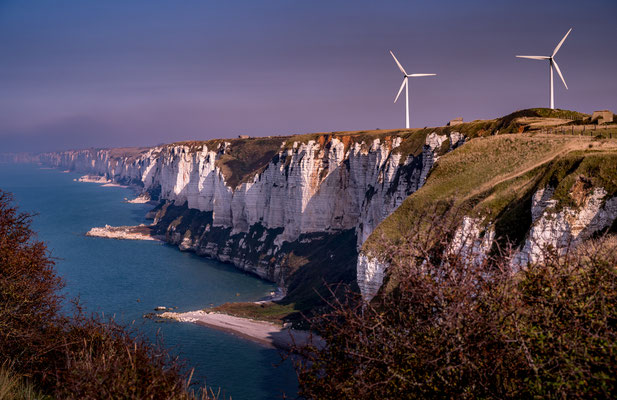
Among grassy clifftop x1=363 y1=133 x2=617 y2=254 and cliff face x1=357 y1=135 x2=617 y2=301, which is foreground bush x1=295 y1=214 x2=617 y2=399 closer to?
cliff face x1=357 y1=135 x2=617 y2=301

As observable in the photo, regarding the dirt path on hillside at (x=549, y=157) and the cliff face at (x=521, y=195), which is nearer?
the cliff face at (x=521, y=195)

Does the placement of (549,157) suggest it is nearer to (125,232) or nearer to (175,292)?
(175,292)

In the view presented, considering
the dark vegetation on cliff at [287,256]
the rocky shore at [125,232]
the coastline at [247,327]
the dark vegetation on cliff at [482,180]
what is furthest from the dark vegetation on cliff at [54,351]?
the rocky shore at [125,232]

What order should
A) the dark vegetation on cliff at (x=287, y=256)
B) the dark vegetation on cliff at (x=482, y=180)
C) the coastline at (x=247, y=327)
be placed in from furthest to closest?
the dark vegetation on cliff at (x=287, y=256)
the coastline at (x=247, y=327)
the dark vegetation on cliff at (x=482, y=180)

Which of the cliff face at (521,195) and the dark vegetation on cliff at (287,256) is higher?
the cliff face at (521,195)

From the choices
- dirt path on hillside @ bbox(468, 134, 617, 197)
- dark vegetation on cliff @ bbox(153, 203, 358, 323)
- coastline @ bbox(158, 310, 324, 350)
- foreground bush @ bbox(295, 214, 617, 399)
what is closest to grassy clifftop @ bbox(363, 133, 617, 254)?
dirt path on hillside @ bbox(468, 134, 617, 197)

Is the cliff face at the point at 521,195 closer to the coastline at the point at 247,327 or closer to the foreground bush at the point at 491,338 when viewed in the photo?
the foreground bush at the point at 491,338

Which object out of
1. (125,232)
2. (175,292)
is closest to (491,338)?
(175,292)

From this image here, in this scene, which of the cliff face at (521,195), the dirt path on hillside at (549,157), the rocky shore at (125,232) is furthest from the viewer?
the rocky shore at (125,232)
